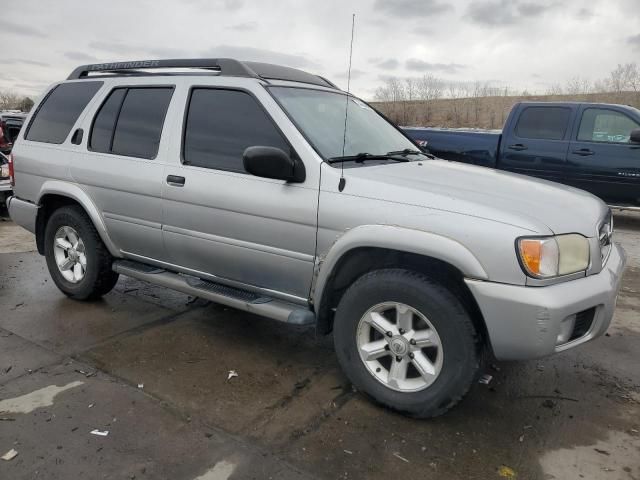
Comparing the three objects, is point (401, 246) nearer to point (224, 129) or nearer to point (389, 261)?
point (389, 261)

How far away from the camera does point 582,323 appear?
2.82 m

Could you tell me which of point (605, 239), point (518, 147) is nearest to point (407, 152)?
A: point (605, 239)

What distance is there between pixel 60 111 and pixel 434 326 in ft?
12.3

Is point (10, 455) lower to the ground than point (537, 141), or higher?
lower

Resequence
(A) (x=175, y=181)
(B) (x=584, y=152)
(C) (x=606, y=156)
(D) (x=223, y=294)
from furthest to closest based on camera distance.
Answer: (B) (x=584, y=152) → (C) (x=606, y=156) → (A) (x=175, y=181) → (D) (x=223, y=294)

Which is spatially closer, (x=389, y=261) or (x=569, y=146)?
(x=389, y=261)

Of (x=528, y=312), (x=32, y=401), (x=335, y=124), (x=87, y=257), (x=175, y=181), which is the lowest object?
(x=32, y=401)

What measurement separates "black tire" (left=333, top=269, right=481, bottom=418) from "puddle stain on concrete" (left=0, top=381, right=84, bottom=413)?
5.51 feet

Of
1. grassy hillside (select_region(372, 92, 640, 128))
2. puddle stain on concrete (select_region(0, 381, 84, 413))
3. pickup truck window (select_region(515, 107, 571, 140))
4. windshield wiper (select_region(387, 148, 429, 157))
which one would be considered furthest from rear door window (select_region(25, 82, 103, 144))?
grassy hillside (select_region(372, 92, 640, 128))

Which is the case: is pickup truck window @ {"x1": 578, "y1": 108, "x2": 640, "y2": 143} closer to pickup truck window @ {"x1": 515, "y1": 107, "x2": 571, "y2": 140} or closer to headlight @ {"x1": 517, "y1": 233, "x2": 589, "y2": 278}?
pickup truck window @ {"x1": 515, "y1": 107, "x2": 571, "y2": 140}

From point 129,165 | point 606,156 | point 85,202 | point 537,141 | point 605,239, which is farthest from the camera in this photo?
point 537,141

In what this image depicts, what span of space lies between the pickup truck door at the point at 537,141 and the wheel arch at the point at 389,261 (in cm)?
629

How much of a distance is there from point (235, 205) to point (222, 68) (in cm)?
106

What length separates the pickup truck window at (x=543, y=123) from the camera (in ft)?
28.0
